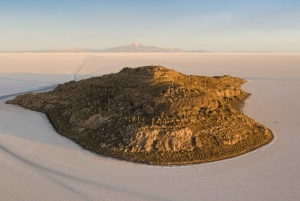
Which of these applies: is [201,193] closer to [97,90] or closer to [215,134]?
[215,134]

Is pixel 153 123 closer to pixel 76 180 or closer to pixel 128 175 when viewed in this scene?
pixel 128 175

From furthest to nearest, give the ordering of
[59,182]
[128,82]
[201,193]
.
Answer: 1. [128,82]
2. [59,182]
3. [201,193]

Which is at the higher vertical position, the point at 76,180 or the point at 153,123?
the point at 153,123

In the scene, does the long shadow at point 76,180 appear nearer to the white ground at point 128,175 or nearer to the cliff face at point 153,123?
the white ground at point 128,175

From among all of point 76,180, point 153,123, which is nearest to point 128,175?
point 76,180

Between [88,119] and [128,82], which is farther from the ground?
[128,82]

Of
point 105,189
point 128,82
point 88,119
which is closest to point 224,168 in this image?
point 105,189

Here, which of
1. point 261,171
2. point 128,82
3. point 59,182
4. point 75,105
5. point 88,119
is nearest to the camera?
point 59,182

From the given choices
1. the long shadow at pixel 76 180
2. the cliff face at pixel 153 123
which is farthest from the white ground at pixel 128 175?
the cliff face at pixel 153 123

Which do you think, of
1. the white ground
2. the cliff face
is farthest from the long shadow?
the cliff face
